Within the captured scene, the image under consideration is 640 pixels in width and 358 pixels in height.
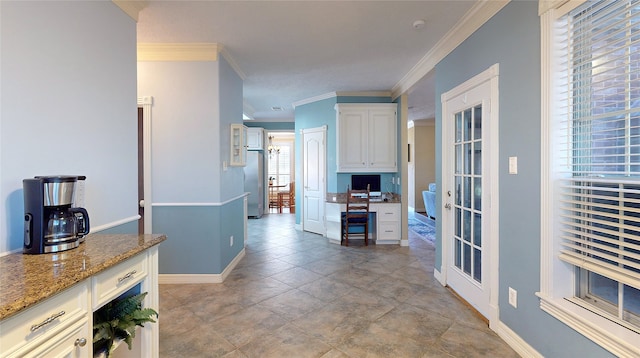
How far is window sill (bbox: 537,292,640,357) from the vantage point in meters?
1.34

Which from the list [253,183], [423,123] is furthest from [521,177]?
[423,123]

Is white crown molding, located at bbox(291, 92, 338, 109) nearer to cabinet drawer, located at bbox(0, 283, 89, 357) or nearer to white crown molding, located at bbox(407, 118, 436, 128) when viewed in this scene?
white crown molding, located at bbox(407, 118, 436, 128)

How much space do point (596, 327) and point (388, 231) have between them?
3.45 m

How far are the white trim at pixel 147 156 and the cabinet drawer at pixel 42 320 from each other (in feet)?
7.59

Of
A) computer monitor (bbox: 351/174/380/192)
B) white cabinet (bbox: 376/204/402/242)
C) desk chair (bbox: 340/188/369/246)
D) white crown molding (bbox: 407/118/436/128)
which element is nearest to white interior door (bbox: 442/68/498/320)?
white cabinet (bbox: 376/204/402/242)

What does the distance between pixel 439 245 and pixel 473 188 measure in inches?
37.4

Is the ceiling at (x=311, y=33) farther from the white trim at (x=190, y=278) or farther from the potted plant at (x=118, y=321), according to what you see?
the white trim at (x=190, y=278)

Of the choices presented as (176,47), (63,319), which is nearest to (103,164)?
(63,319)

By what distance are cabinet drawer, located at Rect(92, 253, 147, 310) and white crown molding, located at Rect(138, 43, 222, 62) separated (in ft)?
7.98

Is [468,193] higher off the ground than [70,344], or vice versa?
[468,193]

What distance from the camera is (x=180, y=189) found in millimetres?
3305

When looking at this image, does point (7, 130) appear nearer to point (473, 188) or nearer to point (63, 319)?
point (63, 319)

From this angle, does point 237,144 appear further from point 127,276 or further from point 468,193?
point 468,193

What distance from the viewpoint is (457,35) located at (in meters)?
2.78
